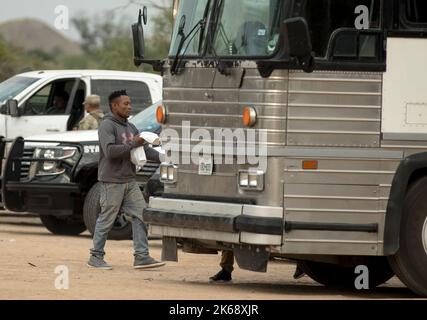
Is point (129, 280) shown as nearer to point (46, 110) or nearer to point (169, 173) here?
point (169, 173)

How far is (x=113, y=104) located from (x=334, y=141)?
3355 millimetres

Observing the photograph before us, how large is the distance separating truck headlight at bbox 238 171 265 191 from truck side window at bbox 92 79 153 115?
9.31m

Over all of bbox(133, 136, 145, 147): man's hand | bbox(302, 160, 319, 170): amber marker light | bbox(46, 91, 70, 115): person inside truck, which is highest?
bbox(46, 91, 70, 115): person inside truck

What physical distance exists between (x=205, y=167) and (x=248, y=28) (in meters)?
1.32

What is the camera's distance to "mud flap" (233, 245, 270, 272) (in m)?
12.2

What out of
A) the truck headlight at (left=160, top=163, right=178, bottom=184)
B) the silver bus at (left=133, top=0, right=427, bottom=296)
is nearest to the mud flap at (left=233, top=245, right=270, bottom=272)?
the silver bus at (left=133, top=0, right=427, bottom=296)

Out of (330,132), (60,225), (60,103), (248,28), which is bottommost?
(60,225)

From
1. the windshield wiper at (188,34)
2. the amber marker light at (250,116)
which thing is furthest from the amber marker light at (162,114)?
the amber marker light at (250,116)

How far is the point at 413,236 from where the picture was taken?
480 inches

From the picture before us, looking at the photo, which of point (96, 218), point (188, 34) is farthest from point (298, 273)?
point (96, 218)

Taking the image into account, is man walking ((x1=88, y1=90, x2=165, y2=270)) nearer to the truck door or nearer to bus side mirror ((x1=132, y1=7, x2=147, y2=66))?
bus side mirror ((x1=132, y1=7, x2=147, y2=66))

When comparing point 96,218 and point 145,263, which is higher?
point 96,218

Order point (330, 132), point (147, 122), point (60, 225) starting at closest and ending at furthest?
point (330, 132) < point (147, 122) < point (60, 225)
